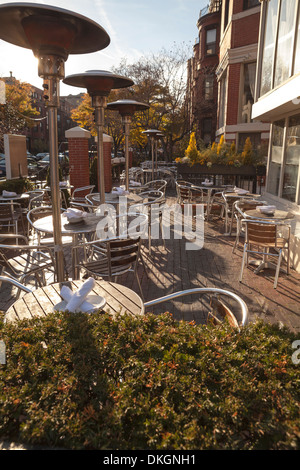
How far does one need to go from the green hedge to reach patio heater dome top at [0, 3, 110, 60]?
211 cm

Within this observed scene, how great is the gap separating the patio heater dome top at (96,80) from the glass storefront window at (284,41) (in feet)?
10.3

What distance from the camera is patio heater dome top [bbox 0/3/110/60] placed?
2482 millimetres

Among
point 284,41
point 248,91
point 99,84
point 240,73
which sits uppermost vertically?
point 240,73

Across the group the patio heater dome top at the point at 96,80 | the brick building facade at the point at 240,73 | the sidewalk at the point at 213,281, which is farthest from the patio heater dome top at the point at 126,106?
the brick building facade at the point at 240,73

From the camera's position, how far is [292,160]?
6.65m

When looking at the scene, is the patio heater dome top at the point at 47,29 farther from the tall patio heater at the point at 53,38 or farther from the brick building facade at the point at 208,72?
the brick building facade at the point at 208,72

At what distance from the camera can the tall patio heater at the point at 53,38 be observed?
253 cm

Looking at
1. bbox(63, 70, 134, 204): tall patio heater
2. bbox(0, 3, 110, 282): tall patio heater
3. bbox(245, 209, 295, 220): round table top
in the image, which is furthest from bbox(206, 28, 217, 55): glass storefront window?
bbox(0, 3, 110, 282): tall patio heater

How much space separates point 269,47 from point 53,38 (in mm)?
6596

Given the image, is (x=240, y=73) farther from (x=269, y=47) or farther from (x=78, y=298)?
(x=78, y=298)

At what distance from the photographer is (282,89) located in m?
6.04

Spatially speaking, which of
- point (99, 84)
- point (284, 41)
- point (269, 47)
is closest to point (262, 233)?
point (99, 84)
